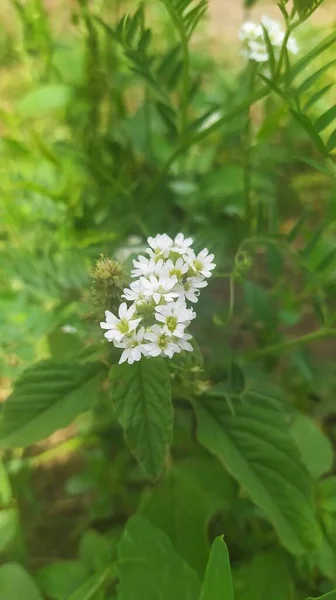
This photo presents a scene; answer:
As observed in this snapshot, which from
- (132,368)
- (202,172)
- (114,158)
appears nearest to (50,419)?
(132,368)

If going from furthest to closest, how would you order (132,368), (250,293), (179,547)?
(250,293) < (179,547) < (132,368)

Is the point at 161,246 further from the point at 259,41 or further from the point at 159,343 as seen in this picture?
the point at 259,41

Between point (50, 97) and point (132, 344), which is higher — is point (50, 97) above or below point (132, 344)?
above

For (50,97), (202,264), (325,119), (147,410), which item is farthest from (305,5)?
(50,97)

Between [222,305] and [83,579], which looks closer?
[83,579]

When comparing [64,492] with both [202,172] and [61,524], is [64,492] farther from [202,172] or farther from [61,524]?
[202,172]
